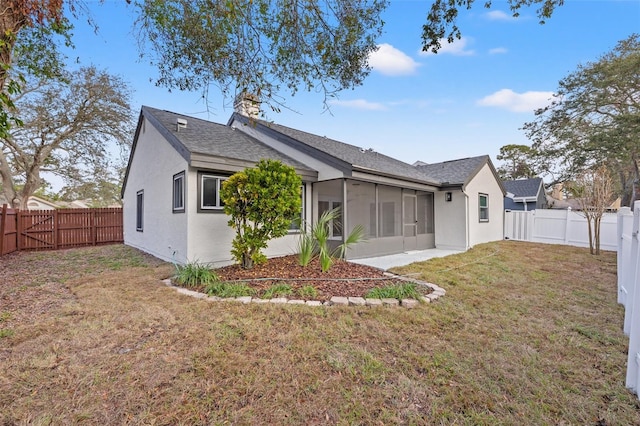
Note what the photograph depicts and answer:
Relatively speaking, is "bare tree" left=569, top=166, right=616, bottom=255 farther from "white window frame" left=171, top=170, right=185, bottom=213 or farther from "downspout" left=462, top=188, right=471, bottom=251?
"white window frame" left=171, top=170, right=185, bottom=213

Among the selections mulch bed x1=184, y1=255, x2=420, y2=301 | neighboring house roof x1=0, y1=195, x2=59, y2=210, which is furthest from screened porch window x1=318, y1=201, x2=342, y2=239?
neighboring house roof x1=0, y1=195, x2=59, y2=210

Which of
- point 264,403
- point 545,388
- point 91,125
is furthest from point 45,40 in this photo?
point 91,125

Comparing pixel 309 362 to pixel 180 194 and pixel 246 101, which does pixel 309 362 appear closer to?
pixel 246 101

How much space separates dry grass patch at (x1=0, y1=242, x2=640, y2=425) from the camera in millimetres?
2205

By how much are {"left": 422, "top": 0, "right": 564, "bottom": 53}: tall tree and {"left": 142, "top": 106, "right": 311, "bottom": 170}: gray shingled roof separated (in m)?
4.90

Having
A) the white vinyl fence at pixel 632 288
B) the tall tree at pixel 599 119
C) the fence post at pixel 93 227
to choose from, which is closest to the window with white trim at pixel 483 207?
the tall tree at pixel 599 119

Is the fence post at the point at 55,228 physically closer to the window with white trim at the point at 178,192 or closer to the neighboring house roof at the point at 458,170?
the window with white trim at the point at 178,192

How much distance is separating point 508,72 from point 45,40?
12.8m

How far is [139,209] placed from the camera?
1085 cm

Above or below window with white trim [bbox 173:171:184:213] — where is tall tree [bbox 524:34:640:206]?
above

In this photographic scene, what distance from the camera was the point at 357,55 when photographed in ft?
15.5

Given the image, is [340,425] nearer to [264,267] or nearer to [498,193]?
[264,267]

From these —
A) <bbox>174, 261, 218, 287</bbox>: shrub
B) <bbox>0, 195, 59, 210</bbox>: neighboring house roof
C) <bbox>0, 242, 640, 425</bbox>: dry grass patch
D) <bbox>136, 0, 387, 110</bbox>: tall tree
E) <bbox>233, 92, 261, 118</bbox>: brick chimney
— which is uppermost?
<bbox>136, 0, 387, 110</bbox>: tall tree

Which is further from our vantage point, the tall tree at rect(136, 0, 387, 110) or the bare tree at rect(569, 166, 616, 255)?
the bare tree at rect(569, 166, 616, 255)
